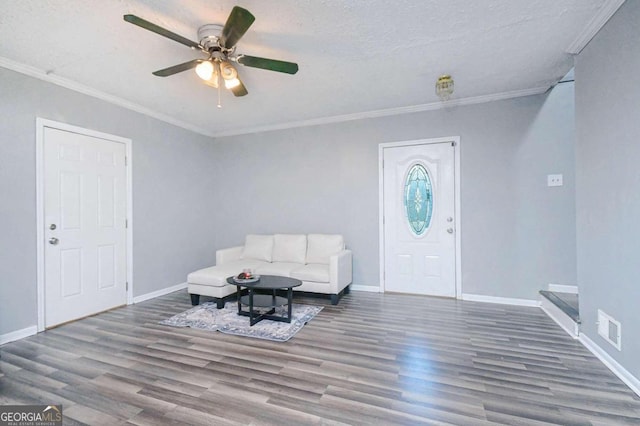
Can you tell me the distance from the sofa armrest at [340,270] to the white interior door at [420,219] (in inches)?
21.3

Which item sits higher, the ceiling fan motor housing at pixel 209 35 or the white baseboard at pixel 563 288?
the ceiling fan motor housing at pixel 209 35

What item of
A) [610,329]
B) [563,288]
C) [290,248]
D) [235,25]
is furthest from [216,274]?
[563,288]

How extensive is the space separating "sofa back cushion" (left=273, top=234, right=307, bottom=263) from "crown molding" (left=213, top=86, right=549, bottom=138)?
179 centimetres

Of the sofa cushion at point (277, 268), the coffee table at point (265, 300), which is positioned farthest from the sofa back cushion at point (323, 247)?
the coffee table at point (265, 300)

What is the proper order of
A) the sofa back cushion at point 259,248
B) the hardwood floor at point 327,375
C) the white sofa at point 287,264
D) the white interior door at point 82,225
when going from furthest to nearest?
the sofa back cushion at point 259,248, the white sofa at point 287,264, the white interior door at point 82,225, the hardwood floor at point 327,375

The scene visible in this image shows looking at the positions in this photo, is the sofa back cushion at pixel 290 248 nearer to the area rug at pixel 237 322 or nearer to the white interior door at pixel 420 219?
the area rug at pixel 237 322

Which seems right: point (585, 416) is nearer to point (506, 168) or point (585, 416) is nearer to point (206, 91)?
point (506, 168)

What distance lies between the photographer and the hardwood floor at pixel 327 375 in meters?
1.69

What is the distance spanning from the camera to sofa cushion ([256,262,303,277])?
3.82 metres

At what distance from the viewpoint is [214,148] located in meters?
5.29

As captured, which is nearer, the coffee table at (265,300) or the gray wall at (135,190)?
the gray wall at (135,190)

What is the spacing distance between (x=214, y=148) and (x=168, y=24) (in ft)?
10.4

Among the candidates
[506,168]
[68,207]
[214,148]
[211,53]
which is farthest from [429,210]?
[68,207]

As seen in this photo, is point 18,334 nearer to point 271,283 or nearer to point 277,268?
point 271,283
